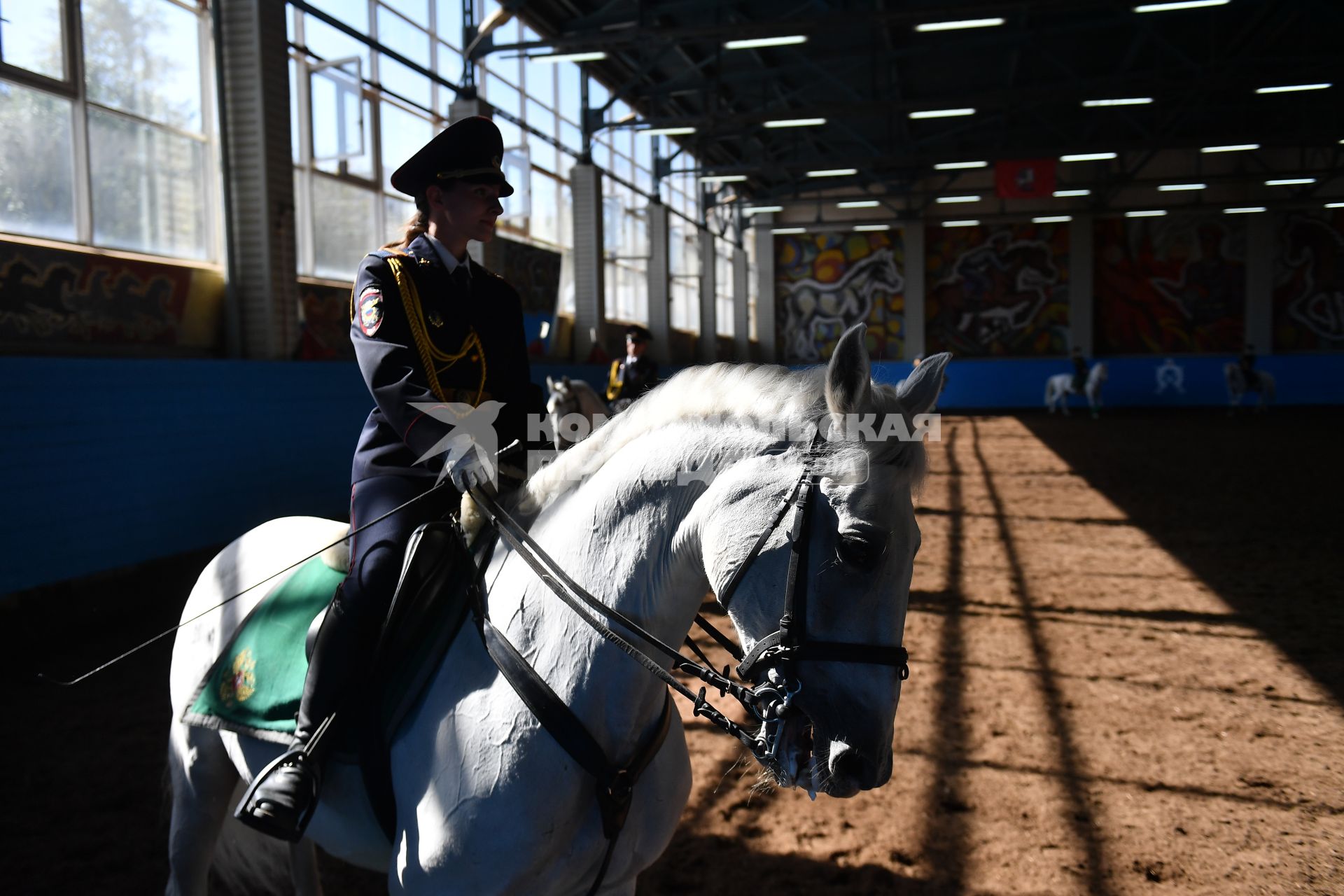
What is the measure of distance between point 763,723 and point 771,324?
2577 centimetres

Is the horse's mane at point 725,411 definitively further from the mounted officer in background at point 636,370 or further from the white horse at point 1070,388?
the white horse at point 1070,388

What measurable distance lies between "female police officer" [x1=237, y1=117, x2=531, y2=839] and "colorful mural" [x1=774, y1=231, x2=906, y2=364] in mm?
23972

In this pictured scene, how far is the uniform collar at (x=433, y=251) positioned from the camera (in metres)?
1.83

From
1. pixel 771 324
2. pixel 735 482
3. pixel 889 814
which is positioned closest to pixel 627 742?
pixel 735 482

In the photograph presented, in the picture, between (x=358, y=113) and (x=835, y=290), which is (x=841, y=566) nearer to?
(x=358, y=113)

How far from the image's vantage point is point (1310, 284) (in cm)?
2294

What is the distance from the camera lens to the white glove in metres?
1.50

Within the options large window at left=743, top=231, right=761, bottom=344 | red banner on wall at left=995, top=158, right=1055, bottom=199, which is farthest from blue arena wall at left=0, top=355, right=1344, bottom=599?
large window at left=743, top=231, right=761, bottom=344

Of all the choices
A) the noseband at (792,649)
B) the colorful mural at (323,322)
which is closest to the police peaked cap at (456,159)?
the noseband at (792,649)

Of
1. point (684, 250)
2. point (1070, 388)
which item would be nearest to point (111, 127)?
point (684, 250)

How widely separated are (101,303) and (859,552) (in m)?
6.81

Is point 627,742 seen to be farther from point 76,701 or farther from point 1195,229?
point 1195,229

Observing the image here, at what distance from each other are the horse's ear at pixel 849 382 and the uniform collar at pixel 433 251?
0.96 meters

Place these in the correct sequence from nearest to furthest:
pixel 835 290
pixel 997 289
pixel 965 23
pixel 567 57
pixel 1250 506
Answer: pixel 1250 506 < pixel 965 23 < pixel 567 57 < pixel 997 289 < pixel 835 290
